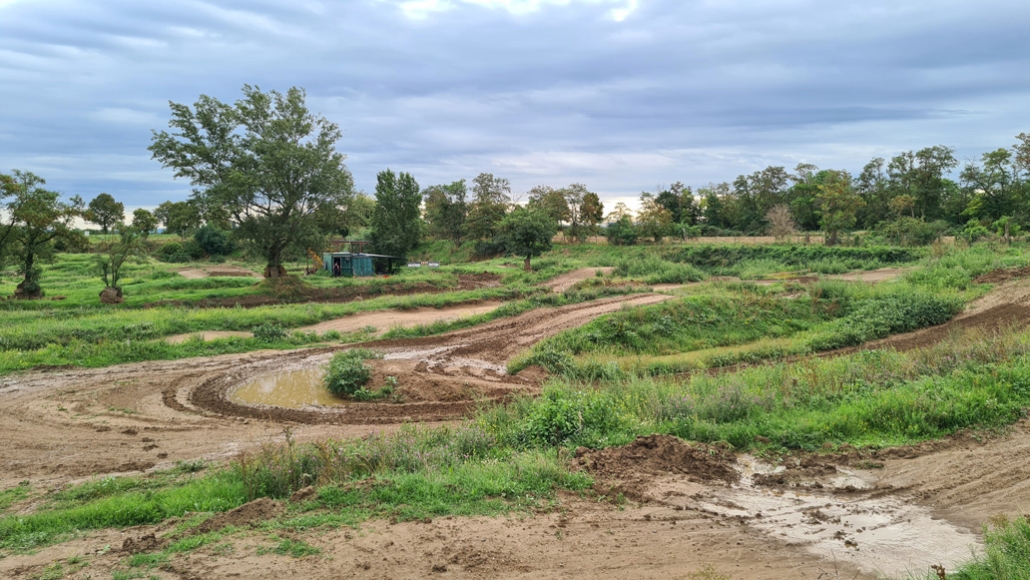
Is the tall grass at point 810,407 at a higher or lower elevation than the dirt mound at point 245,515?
higher

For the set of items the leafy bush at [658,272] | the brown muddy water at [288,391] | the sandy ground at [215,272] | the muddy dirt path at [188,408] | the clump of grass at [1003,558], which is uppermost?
the sandy ground at [215,272]

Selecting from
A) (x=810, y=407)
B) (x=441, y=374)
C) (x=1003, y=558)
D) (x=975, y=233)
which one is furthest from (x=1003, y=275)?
(x=1003, y=558)

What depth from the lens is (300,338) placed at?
22797 millimetres

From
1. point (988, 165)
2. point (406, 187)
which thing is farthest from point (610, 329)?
point (988, 165)

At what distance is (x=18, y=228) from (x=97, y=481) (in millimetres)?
27488

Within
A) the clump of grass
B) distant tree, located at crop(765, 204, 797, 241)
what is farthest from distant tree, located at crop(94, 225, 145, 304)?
distant tree, located at crop(765, 204, 797, 241)

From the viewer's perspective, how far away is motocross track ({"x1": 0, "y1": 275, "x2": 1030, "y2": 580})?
5.64 meters

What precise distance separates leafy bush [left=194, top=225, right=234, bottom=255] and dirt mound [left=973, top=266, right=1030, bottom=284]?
62.6 metres

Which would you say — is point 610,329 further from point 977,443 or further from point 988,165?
point 988,165

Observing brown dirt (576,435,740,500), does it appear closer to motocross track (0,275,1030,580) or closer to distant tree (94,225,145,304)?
motocross track (0,275,1030,580)

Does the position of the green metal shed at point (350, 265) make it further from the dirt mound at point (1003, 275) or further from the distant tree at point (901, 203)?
the distant tree at point (901, 203)

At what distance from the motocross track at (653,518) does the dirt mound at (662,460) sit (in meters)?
0.03

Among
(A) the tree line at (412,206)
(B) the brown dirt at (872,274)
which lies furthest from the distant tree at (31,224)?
(B) the brown dirt at (872,274)

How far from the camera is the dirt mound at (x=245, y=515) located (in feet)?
21.3
